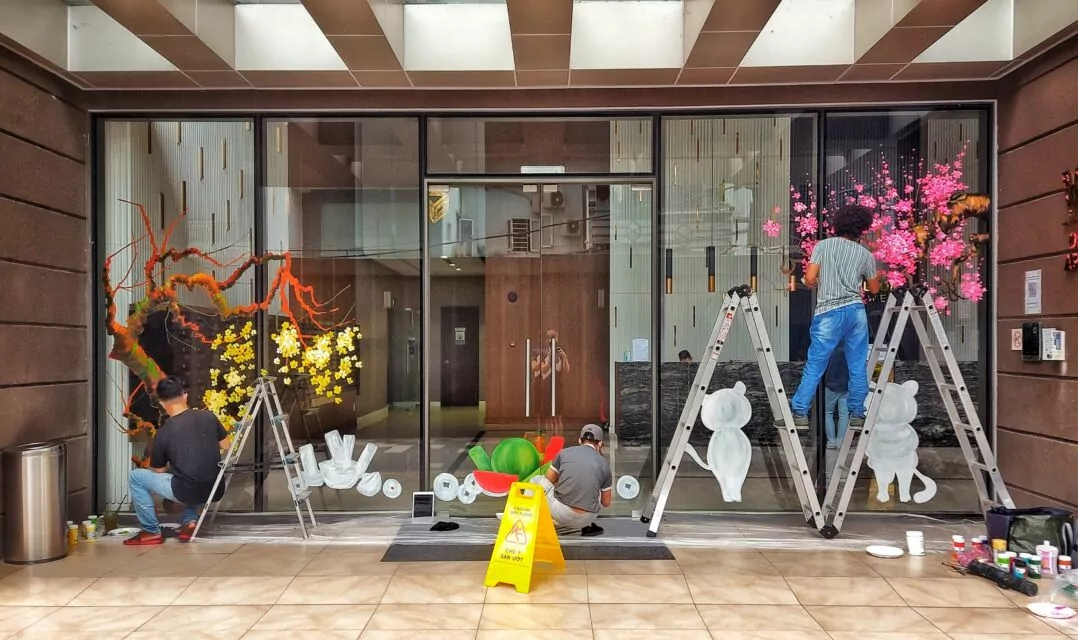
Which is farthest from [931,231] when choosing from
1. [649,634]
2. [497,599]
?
[497,599]

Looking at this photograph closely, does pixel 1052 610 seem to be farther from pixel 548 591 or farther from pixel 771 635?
pixel 548 591

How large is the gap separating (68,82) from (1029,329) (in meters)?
6.83

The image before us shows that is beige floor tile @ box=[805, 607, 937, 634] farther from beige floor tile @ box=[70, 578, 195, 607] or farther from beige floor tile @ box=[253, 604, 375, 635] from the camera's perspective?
beige floor tile @ box=[70, 578, 195, 607]

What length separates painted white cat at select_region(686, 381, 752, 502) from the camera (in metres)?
5.41

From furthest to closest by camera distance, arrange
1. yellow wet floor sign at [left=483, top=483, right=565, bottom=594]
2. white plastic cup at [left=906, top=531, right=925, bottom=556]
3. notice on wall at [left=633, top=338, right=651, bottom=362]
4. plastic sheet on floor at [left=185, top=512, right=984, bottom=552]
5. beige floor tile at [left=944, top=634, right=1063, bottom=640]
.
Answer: notice on wall at [left=633, top=338, right=651, bottom=362] → plastic sheet on floor at [left=185, top=512, right=984, bottom=552] → white plastic cup at [left=906, top=531, right=925, bottom=556] → yellow wet floor sign at [left=483, top=483, right=565, bottom=594] → beige floor tile at [left=944, top=634, right=1063, bottom=640]

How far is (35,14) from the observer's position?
15.4 ft

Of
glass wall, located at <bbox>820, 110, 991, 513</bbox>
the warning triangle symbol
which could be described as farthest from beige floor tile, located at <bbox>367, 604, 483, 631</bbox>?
glass wall, located at <bbox>820, 110, 991, 513</bbox>

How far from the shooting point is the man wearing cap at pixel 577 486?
15.9ft

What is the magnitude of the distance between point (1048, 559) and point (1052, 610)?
67 cm

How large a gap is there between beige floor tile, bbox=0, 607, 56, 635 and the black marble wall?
12.2 feet

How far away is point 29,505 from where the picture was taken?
4.55 m

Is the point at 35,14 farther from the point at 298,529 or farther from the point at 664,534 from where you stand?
the point at 664,534

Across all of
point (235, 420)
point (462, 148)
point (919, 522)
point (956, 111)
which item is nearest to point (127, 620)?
point (235, 420)

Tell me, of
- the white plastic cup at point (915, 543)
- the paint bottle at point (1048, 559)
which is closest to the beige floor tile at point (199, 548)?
the white plastic cup at point (915, 543)
